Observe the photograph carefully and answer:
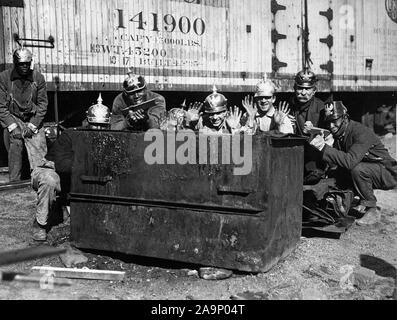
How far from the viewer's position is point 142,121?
5766 mm

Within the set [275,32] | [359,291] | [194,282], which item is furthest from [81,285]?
[275,32]

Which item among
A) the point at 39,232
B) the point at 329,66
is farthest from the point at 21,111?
the point at 329,66

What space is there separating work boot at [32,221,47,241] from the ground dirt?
8 centimetres

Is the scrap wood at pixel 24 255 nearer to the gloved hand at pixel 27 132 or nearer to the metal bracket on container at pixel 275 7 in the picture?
the gloved hand at pixel 27 132

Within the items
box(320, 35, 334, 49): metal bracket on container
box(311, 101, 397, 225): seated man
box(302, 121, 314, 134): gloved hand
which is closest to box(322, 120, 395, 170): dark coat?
box(311, 101, 397, 225): seated man

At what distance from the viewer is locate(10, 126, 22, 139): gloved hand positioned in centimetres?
727

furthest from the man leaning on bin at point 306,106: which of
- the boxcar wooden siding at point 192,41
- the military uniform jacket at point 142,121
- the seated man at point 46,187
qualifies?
the boxcar wooden siding at point 192,41

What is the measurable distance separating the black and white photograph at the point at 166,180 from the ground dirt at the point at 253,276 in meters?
0.02

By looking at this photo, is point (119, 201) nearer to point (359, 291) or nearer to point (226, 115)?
point (226, 115)

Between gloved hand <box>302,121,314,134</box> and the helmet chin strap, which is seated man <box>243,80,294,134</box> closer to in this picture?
gloved hand <box>302,121,314,134</box>

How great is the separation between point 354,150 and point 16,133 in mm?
4583

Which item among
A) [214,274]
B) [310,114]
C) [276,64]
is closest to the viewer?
[214,274]

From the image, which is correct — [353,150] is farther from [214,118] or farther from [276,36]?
[276,36]

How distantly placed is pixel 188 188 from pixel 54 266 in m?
1.50
